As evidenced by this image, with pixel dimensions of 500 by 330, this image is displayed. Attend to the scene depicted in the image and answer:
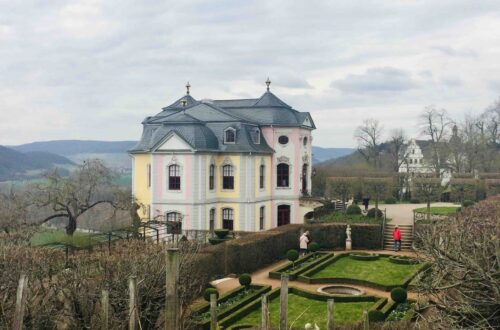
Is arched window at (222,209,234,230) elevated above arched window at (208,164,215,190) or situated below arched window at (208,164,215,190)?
below

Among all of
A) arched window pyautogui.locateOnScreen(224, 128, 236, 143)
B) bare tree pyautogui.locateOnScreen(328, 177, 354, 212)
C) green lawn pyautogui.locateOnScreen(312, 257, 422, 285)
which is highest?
arched window pyautogui.locateOnScreen(224, 128, 236, 143)

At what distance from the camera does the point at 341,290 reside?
22.2 metres

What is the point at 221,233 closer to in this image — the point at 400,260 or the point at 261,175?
the point at 400,260

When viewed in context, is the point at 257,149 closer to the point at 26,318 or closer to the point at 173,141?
the point at 173,141

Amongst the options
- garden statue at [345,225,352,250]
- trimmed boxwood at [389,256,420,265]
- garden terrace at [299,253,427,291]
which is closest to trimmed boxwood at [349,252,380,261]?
garden terrace at [299,253,427,291]

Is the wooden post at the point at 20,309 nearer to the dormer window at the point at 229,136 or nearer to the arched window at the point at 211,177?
the arched window at the point at 211,177

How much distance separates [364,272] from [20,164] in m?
130

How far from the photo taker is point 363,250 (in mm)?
32406

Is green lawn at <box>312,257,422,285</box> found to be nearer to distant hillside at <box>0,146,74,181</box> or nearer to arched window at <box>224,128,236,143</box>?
arched window at <box>224,128,236,143</box>

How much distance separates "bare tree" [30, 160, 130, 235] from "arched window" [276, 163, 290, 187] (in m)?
11.2

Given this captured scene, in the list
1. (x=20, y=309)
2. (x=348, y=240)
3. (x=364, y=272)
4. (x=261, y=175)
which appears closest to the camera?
(x=20, y=309)

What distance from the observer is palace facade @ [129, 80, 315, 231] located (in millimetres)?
35688

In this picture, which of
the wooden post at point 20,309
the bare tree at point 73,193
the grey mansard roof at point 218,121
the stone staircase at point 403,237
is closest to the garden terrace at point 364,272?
the stone staircase at point 403,237

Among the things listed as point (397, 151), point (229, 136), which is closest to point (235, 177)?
point (229, 136)
